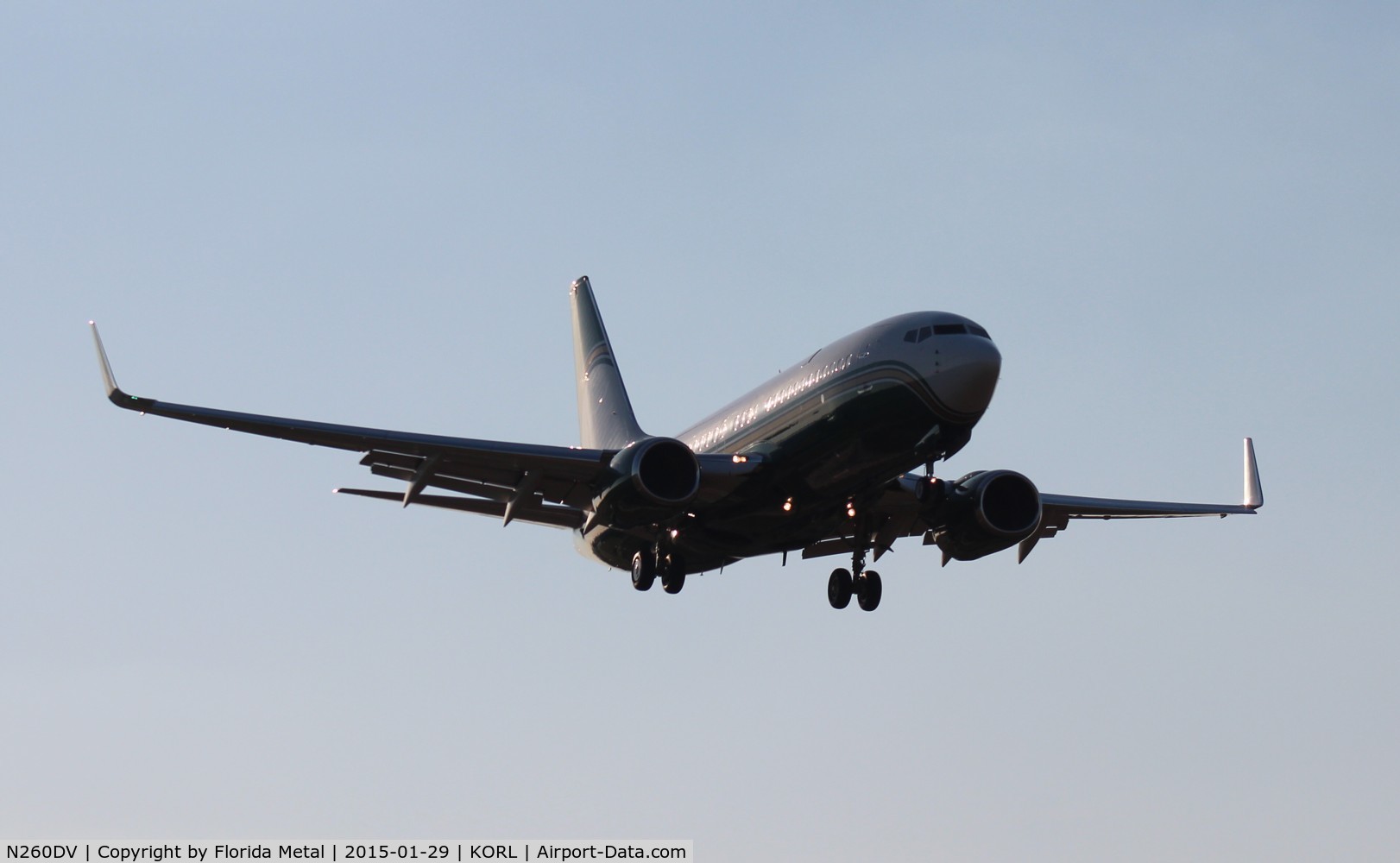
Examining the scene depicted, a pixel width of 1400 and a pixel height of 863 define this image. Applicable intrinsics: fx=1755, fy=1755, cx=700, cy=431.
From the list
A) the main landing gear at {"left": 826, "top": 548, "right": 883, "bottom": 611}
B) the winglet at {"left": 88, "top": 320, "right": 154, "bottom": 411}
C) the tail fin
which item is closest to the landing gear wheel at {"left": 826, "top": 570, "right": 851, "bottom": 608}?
the main landing gear at {"left": 826, "top": 548, "right": 883, "bottom": 611}

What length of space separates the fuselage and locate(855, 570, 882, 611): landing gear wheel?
3267 millimetres

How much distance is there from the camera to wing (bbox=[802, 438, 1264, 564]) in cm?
4084

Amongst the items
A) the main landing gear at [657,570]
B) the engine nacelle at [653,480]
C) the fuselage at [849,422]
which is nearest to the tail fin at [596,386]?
the main landing gear at [657,570]

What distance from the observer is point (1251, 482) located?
44.2 m

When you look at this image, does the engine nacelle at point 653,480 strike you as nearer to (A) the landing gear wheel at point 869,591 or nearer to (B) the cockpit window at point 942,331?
(B) the cockpit window at point 942,331

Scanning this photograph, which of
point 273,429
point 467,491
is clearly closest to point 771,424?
point 467,491

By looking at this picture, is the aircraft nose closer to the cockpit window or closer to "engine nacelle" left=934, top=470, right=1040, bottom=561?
the cockpit window

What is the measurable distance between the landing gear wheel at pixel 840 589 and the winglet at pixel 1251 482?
1044 centimetres

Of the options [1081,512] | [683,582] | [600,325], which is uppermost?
[600,325]

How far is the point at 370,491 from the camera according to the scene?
38281 mm

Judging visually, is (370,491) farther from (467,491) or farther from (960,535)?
(960,535)

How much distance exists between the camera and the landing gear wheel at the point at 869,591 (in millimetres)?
42188

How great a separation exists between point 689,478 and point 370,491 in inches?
285

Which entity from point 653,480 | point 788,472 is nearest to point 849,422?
point 788,472
